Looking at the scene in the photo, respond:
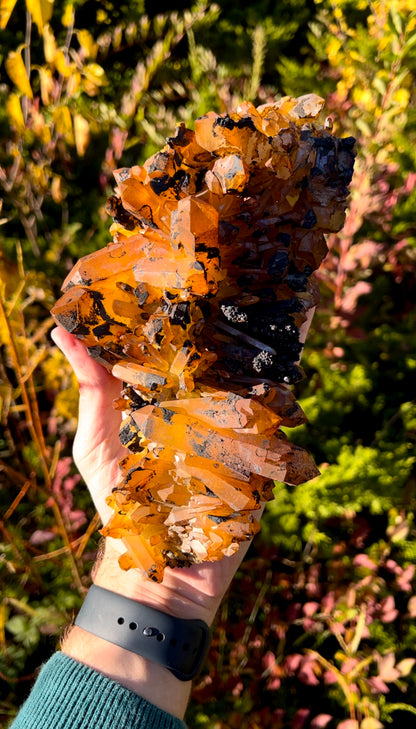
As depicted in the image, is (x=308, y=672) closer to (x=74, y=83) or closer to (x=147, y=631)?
(x=147, y=631)

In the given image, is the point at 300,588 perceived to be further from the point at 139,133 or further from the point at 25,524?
the point at 139,133

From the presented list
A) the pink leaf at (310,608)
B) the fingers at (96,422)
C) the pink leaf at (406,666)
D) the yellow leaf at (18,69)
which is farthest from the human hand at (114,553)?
the yellow leaf at (18,69)

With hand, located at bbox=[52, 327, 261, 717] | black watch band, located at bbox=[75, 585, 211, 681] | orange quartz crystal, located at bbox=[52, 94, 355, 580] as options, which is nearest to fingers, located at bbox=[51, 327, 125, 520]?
hand, located at bbox=[52, 327, 261, 717]

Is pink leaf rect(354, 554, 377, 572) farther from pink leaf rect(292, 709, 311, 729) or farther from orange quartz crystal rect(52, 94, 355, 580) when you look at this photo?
orange quartz crystal rect(52, 94, 355, 580)

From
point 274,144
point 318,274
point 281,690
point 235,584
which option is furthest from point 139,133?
point 281,690

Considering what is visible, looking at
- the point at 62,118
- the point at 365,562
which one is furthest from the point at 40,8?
the point at 365,562
